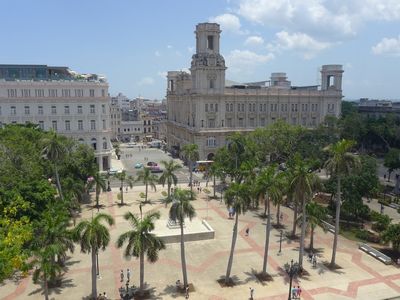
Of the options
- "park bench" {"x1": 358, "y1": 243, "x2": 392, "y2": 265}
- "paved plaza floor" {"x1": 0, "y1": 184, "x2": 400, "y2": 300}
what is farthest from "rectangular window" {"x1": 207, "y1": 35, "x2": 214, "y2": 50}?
"park bench" {"x1": 358, "y1": 243, "x2": 392, "y2": 265}

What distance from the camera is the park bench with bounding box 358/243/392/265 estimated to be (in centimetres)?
4144

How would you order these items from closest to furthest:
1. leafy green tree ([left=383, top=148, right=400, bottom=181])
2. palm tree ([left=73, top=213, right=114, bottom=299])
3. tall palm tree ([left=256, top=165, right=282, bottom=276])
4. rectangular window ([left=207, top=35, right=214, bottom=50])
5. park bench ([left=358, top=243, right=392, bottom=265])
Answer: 1. palm tree ([left=73, top=213, right=114, bottom=299])
2. tall palm tree ([left=256, top=165, right=282, bottom=276])
3. park bench ([left=358, top=243, right=392, bottom=265])
4. leafy green tree ([left=383, top=148, right=400, bottom=181])
5. rectangular window ([left=207, top=35, right=214, bottom=50])

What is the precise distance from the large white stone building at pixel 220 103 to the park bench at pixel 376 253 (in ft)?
185

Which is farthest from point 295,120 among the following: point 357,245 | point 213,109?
point 357,245

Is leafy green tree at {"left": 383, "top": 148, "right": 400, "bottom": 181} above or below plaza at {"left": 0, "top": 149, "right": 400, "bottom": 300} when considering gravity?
above

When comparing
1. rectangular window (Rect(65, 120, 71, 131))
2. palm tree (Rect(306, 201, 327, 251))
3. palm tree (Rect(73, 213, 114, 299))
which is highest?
rectangular window (Rect(65, 120, 71, 131))

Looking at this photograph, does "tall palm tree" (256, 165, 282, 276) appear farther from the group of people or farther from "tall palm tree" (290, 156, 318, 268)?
the group of people

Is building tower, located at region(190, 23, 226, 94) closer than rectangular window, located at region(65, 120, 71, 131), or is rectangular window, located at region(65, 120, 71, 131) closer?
rectangular window, located at region(65, 120, 71, 131)

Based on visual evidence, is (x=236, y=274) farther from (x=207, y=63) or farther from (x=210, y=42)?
(x=210, y=42)

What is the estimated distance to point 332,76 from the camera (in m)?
112

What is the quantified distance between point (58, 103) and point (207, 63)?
3734cm

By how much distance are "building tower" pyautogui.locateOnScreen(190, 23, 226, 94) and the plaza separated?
171ft

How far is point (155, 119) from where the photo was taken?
597 feet

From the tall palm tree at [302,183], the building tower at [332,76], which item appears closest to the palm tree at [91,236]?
the tall palm tree at [302,183]
